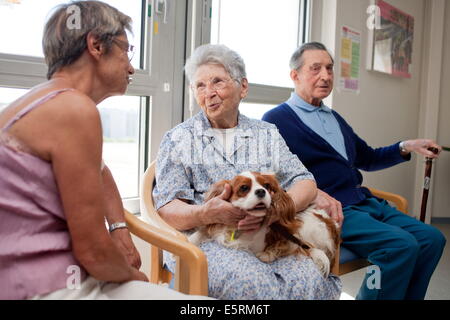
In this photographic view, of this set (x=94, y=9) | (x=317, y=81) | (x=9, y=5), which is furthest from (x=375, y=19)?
(x=94, y=9)

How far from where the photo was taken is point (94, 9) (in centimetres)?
98

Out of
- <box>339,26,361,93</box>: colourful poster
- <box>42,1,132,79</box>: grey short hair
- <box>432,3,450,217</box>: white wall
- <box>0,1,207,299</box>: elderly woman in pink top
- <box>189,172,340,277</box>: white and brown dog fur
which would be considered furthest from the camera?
<box>432,3,450,217</box>: white wall

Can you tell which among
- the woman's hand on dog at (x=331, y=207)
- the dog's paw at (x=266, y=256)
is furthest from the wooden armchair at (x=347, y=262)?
the dog's paw at (x=266, y=256)

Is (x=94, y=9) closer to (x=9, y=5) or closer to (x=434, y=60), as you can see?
(x=9, y=5)

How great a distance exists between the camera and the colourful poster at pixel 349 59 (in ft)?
10.5

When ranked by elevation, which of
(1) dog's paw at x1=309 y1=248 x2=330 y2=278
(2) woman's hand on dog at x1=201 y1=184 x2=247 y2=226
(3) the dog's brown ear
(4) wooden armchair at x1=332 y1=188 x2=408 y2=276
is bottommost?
(4) wooden armchair at x1=332 y1=188 x2=408 y2=276

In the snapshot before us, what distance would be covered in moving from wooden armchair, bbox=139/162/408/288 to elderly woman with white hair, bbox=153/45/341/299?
0.05 metres

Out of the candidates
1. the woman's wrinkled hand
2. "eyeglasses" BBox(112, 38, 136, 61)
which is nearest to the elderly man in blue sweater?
the woman's wrinkled hand

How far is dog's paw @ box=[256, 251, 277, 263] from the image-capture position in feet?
4.53

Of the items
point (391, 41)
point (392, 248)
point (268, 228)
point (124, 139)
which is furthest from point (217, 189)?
point (391, 41)

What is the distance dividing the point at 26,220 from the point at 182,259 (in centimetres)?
54

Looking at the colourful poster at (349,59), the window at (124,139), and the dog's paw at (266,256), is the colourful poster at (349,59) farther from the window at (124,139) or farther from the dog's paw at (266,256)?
the dog's paw at (266,256)

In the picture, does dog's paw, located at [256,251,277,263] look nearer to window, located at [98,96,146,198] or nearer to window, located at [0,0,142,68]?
window, located at [98,96,146,198]
